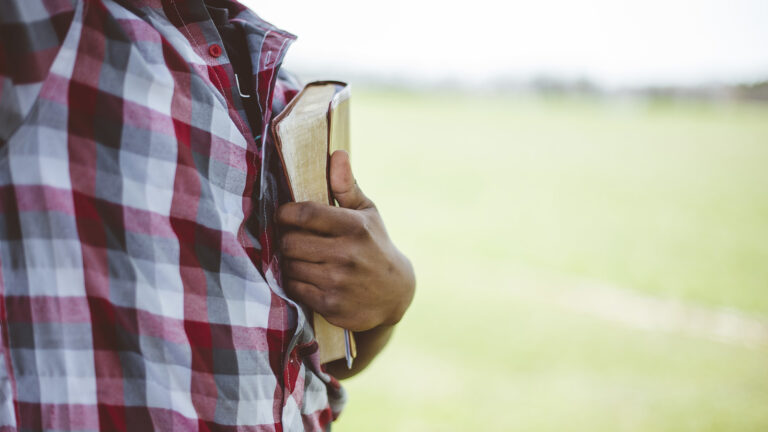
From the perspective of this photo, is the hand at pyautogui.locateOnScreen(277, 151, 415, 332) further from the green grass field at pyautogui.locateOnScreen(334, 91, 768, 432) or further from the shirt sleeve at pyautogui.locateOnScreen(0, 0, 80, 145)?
the green grass field at pyautogui.locateOnScreen(334, 91, 768, 432)

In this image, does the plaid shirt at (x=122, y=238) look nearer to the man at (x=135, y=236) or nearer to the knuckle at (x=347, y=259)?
the man at (x=135, y=236)

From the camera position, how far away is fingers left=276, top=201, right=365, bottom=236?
991 mm

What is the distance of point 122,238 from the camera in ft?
2.74

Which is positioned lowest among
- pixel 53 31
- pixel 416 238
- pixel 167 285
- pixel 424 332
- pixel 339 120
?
pixel 416 238

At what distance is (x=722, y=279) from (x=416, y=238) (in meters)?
4.20

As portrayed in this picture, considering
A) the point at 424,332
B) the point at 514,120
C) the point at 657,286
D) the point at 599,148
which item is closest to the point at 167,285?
the point at 424,332

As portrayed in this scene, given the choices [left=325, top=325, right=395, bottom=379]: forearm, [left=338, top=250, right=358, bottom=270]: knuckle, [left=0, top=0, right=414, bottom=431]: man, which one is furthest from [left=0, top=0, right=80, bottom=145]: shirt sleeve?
[left=325, top=325, right=395, bottom=379]: forearm

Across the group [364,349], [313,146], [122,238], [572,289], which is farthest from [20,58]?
[572,289]

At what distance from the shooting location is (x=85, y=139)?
81cm

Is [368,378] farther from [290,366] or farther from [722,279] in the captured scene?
[722,279]

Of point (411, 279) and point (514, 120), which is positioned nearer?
point (411, 279)

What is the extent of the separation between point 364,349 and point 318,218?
44 cm

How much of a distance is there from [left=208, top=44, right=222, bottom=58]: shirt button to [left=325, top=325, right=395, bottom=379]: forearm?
652mm

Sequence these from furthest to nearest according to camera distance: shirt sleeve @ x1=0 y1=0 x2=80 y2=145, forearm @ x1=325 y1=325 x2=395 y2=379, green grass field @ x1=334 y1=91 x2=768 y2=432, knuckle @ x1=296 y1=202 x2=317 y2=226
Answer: green grass field @ x1=334 y1=91 x2=768 y2=432, forearm @ x1=325 y1=325 x2=395 y2=379, knuckle @ x1=296 y1=202 x2=317 y2=226, shirt sleeve @ x1=0 y1=0 x2=80 y2=145
